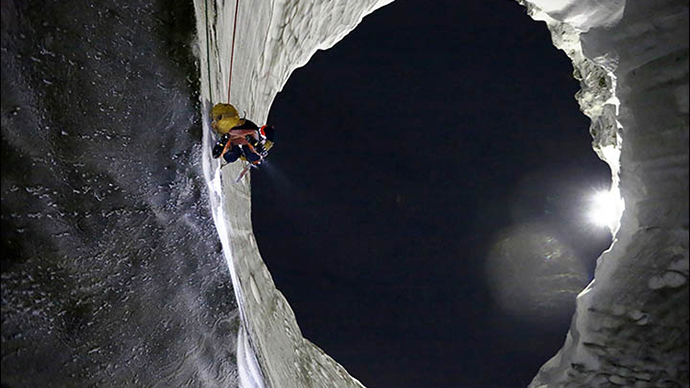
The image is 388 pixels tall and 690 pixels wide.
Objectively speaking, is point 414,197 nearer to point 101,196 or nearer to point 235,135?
point 235,135

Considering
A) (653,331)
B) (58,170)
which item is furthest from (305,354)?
(58,170)

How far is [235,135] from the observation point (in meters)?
1.72

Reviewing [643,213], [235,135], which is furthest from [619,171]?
[235,135]

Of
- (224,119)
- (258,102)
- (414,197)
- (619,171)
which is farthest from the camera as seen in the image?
(414,197)

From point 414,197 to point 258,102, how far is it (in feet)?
11.9

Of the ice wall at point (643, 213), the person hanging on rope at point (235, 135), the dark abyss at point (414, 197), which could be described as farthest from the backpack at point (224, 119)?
the dark abyss at point (414, 197)

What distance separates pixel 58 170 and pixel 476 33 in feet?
18.7

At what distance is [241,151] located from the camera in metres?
1.82

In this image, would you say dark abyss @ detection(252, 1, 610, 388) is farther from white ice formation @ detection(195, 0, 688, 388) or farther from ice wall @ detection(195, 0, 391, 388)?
white ice formation @ detection(195, 0, 688, 388)

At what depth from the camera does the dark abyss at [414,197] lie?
5.91 metres

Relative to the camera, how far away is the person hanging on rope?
5.60ft

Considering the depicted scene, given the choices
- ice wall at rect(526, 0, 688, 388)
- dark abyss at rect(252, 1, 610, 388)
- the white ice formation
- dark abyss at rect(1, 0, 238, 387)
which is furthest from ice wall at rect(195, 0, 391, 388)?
dark abyss at rect(252, 1, 610, 388)

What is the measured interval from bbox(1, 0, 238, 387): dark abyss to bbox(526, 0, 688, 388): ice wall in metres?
1.69

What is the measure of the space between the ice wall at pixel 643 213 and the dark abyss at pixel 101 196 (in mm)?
1687
